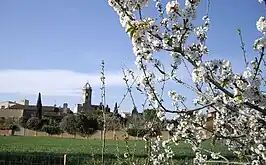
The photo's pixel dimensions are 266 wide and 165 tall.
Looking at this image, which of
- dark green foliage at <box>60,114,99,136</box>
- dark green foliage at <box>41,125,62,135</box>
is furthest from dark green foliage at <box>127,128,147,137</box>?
dark green foliage at <box>41,125,62,135</box>

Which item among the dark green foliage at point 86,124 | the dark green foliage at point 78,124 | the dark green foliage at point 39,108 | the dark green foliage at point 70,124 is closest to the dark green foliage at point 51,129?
the dark green foliage at point 78,124

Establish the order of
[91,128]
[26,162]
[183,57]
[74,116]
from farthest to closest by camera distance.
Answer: [74,116]
[91,128]
[26,162]
[183,57]

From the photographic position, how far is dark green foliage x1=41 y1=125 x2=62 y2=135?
53.7 meters

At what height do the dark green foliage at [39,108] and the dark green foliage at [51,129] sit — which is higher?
the dark green foliage at [39,108]

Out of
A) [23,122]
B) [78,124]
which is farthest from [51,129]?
[78,124]

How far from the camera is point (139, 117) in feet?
17.8

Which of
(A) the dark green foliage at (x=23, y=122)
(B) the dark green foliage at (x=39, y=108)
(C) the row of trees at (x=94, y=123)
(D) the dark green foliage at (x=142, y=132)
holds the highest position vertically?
(B) the dark green foliage at (x=39, y=108)

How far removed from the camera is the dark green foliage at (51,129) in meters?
53.7

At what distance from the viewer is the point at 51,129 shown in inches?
2144

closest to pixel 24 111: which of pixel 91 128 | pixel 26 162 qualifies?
pixel 91 128

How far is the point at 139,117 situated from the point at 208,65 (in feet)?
10.1

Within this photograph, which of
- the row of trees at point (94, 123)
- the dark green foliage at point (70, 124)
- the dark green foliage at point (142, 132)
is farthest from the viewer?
the dark green foliage at point (70, 124)

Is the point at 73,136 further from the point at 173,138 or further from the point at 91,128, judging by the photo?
the point at 173,138

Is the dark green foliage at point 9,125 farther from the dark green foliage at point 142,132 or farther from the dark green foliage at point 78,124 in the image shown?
the dark green foliage at point 142,132
